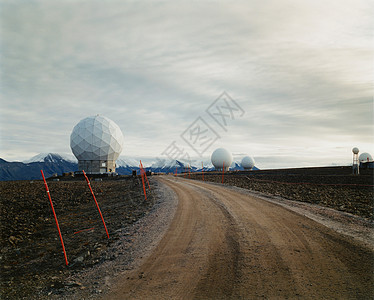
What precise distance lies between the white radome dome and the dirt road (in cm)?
5011


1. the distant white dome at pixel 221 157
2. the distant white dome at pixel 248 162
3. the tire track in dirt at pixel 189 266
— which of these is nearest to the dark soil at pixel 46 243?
the tire track in dirt at pixel 189 266

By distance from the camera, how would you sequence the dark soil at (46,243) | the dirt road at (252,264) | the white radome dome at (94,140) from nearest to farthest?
the dirt road at (252,264) < the dark soil at (46,243) < the white radome dome at (94,140)

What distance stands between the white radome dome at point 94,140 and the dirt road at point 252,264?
50.1 meters

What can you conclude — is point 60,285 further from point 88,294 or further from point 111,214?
Answer: point 111,214

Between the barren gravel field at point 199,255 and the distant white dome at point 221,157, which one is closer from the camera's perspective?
the barren gravel field at point 199,255

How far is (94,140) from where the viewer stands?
55.3 metres

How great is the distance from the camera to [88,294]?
17.2 feet

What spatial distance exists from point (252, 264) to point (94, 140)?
5462 cm

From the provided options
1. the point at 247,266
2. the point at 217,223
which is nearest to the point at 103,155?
the point at 217,223

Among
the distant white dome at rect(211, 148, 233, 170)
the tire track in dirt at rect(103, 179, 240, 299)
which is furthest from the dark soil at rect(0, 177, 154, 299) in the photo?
the distant white dome at rect(211, 148, 233, 170)

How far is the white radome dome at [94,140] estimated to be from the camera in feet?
181

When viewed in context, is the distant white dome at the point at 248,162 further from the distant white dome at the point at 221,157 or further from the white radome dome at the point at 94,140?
the white radome dome at the point at 94,140

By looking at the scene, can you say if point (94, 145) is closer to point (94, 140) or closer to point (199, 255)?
point (94, 140)

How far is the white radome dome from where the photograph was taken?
5522 cm
